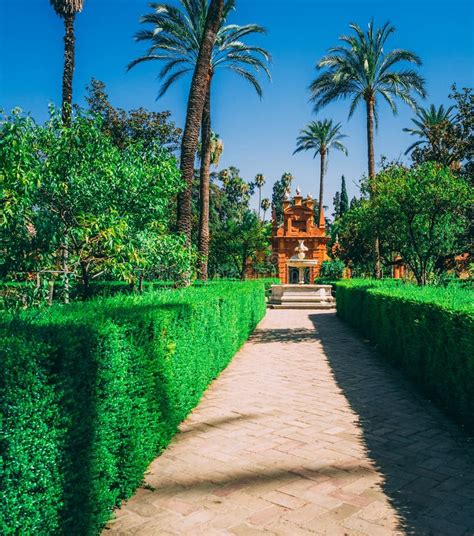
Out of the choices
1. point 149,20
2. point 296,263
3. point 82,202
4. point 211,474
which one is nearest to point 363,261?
point 296,263

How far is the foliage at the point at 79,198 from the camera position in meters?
6.66

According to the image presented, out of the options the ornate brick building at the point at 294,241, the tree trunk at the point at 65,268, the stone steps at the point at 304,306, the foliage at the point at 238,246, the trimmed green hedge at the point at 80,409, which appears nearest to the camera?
the trimmed green hedge at the point at 80,409

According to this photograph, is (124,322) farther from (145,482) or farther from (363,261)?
(363,261)

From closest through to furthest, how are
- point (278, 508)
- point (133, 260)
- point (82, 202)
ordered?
point (278, 508) < point (133, 260) < point (82, 202)

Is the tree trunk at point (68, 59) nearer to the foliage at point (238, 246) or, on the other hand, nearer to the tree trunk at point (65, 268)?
the tree trunk at point (65, 268)

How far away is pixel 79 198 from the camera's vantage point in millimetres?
7926

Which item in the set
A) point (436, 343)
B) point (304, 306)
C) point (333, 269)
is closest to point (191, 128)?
point (436, 343)

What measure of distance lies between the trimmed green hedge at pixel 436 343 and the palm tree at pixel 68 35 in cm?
1230

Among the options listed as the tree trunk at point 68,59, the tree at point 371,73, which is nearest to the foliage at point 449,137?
the tree at point 371,73

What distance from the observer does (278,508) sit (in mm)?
3340

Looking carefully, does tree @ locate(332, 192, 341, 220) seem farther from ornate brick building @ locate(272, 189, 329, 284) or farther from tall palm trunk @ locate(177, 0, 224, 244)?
tall palm trunk @ locate(177, 0, 224, 244)

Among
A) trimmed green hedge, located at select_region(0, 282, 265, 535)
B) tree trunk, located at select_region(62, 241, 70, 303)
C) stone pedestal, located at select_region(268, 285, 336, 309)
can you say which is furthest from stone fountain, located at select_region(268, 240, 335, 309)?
trimmed green hedge, located at select_region(0, 282, 265, 535)

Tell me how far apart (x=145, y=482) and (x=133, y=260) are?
3977 millimetres

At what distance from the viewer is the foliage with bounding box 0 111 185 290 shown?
666 centimetres
